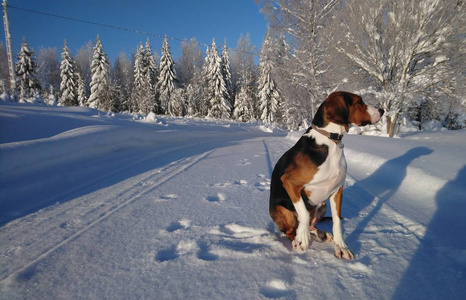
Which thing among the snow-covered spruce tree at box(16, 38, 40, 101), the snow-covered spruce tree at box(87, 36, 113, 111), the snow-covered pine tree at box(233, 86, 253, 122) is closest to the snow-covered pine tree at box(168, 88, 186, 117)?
the snow-covered pine tree at box(233, 86, 253, 122)

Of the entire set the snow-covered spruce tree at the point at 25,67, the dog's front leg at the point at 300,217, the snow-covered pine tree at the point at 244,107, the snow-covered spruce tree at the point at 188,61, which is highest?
the snow-covered spruce tree at the point at 188,61

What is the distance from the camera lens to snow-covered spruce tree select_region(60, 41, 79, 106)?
40.1 metres

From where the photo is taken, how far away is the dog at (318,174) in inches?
77.2

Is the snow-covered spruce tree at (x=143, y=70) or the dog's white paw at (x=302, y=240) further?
the snow-covered spruce tree at (x=143, y=70)

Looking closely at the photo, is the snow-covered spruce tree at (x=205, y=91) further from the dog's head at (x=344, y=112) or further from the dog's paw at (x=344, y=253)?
the dog's paw at (x=344, y=253)

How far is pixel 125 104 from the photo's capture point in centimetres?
4531

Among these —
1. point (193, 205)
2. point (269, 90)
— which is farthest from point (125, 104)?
point (193, 205)

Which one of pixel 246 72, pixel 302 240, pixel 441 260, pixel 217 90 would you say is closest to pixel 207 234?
pixel 302 240

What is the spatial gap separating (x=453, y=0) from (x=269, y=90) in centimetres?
2940

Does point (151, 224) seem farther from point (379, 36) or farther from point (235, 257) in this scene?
point (379, 36)

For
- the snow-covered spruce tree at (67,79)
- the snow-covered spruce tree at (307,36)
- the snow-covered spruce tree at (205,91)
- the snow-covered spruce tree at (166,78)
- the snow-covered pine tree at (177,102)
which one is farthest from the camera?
the snow-covered spruce tree at (205,91)

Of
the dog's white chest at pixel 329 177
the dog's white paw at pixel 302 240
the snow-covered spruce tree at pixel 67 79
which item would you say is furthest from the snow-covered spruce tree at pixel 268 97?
the dog's white paw at pixel 302 240

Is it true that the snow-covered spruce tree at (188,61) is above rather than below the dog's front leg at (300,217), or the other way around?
above

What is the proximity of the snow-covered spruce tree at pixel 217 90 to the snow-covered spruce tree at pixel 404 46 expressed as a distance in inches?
1141
